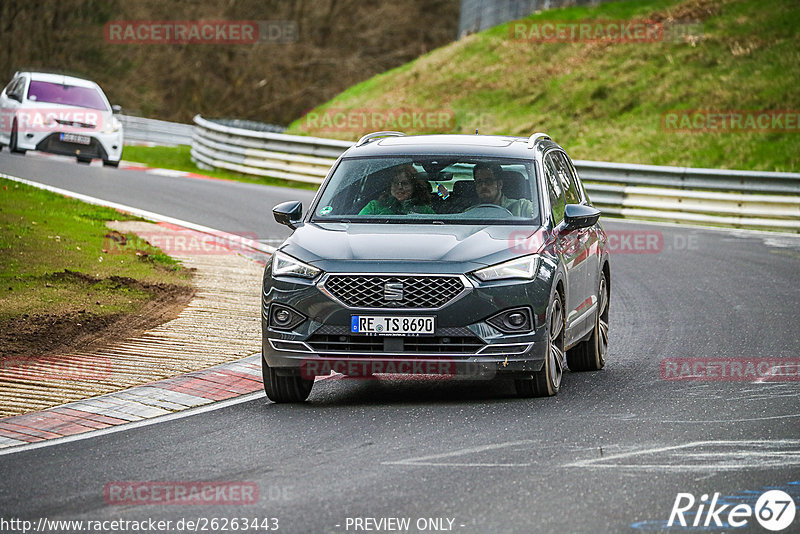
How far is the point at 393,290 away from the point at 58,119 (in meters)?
20.3

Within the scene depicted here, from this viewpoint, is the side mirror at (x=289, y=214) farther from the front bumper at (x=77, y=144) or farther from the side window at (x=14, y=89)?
the side window at (x=14, y=89)

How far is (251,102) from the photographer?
195ft

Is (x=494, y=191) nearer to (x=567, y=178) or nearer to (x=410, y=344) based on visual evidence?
(x=567, y=178)

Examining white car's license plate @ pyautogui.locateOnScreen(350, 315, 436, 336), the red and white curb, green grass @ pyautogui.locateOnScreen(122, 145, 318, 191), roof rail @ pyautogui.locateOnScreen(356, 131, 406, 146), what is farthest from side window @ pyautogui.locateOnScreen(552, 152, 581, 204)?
green grass @ pyautogui.locateOnScreen(122, 145, 318, 191)

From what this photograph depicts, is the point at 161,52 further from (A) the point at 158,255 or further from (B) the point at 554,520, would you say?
(B) the point at 554,520

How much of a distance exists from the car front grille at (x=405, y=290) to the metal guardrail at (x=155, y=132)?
3634cm

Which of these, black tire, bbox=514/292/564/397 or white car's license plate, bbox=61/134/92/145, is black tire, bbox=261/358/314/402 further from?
white car's license plate, bbox=61/134/92/145

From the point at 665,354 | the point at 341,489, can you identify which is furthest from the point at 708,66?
the point at 341,489

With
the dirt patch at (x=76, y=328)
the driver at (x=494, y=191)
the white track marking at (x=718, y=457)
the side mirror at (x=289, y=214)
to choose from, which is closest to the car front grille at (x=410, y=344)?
the side mirror at (x=289, y=214)

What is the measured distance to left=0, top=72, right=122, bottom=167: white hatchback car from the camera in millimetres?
27656

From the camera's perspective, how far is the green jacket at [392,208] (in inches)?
391

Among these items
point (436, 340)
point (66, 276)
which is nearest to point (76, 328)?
point (66, 276)

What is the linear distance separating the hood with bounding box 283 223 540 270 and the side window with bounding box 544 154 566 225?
24.2 inches

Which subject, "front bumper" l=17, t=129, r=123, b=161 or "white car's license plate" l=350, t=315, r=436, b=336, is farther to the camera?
"front bumper" l=17, t=129, r=123, b=161
